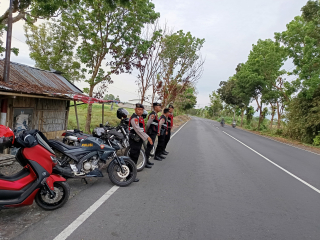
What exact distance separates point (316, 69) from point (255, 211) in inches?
751

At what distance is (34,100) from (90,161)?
5.28 metres

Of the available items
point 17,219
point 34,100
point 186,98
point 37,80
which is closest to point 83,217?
point 17,219

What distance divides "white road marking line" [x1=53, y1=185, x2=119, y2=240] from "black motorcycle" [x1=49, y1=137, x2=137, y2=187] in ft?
1.52

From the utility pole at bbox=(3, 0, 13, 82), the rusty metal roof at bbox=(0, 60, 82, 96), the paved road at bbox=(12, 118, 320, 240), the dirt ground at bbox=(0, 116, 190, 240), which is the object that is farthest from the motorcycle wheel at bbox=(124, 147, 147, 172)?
the utility pole at bbox=(3, 0, 13, 82)

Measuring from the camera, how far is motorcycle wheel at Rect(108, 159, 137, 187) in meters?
4.97

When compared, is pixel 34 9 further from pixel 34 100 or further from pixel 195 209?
pixel 195 209

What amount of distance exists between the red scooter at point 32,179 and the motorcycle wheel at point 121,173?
4.22 ft

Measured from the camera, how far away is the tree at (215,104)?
7211 centimetres

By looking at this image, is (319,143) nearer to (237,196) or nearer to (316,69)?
(316,69)

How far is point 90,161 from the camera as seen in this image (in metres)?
4.82

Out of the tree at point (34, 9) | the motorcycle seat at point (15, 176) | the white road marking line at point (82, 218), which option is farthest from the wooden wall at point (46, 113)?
the white road marking line at point (82, 218)

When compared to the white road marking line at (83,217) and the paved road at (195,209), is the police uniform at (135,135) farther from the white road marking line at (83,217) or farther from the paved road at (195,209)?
the white road marking line at (83,217)

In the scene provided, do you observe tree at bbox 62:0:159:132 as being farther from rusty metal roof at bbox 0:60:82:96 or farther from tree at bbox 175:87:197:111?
tree at bbox 175:87:197:111

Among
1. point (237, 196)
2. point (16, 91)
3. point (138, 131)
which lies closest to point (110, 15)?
point (16, 91)
